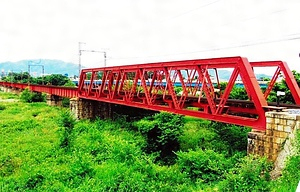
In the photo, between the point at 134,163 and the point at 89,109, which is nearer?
the point at 134,163

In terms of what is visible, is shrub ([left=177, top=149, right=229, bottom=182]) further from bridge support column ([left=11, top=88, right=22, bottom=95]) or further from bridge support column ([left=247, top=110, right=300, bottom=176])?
bridge support column ([left=11, top=88, right=22, bottom=95])

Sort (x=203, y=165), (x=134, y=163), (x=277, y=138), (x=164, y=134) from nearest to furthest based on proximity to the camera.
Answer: (x=277, y=138)
(x=203, y=165)
(x=134, y=163)
(x=164, y=134)

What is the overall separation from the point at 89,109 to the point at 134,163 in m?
19.4

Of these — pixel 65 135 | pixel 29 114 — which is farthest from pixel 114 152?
pixel 29 114

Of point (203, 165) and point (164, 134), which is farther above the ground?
point (164, 134)

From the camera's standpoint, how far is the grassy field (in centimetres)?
1178

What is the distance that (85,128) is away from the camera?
28.1m

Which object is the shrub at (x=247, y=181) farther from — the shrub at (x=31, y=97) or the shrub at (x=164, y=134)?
the shrub at (x=31, y=97)

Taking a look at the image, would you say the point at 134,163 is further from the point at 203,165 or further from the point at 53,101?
the point at 53,101

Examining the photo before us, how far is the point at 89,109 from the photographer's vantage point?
3450 cm

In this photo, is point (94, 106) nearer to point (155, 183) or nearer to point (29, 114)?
point (29, 114)

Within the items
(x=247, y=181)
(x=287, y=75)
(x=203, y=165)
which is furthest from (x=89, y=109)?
(x=247, y=181)

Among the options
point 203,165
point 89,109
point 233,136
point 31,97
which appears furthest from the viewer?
point 31,97

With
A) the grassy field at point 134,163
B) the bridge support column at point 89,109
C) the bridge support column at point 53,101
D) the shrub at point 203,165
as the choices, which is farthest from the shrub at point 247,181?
the bridge support column at point 53,101
